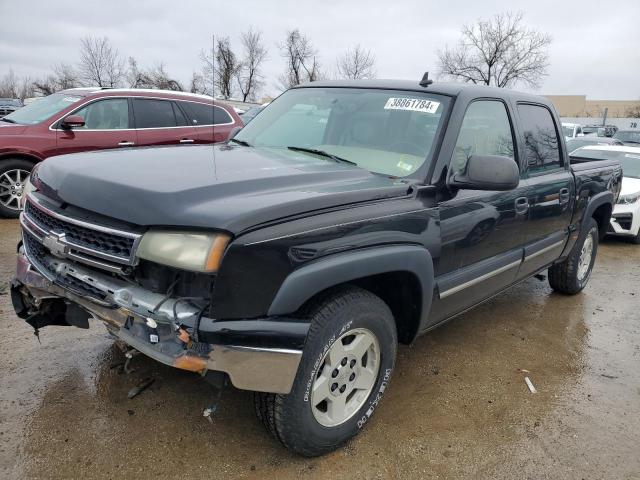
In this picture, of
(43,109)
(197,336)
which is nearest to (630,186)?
(197,336)

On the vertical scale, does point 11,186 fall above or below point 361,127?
below

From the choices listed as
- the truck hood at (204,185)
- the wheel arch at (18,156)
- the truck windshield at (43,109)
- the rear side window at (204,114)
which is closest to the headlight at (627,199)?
the rear side window at (204,114)

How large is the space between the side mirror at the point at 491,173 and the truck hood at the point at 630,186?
20.5ft

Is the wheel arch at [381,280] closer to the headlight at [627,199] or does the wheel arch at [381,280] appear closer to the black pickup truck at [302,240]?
the black pickup truck at [302,240]

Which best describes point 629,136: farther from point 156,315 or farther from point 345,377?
point 156,315

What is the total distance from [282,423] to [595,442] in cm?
175

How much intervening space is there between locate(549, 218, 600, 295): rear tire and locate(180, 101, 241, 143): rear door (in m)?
5.08

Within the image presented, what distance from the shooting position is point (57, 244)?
221cm

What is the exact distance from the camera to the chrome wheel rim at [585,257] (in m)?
5.03

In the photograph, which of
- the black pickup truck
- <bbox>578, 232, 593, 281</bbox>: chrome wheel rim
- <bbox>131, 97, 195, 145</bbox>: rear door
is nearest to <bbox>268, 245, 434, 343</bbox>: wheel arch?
the black pickup truck

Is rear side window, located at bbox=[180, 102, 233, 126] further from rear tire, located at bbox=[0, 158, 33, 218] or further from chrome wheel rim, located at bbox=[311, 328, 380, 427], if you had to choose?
chrome wheel rim, located at bbox=[311, 328, 380, 427]

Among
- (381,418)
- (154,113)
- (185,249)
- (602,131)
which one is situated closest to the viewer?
(185,249)

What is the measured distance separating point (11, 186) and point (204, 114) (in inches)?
114

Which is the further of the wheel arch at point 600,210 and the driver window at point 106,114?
the driver window at point 106,114
